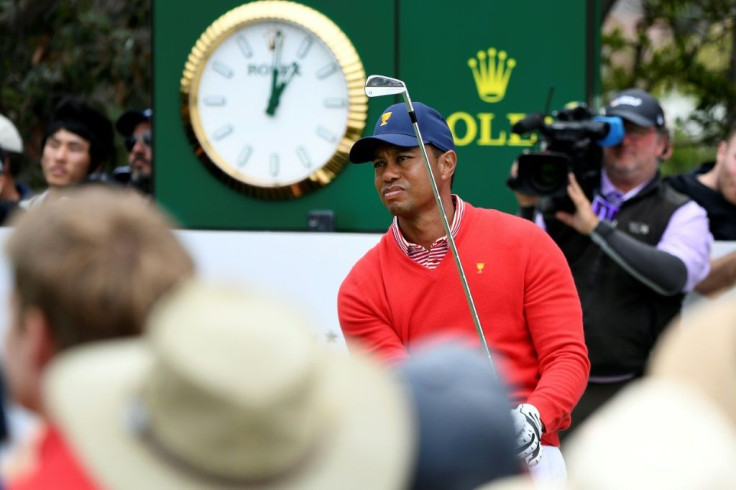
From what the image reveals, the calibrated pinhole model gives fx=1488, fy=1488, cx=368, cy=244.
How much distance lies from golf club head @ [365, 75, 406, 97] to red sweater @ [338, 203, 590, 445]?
0.43m

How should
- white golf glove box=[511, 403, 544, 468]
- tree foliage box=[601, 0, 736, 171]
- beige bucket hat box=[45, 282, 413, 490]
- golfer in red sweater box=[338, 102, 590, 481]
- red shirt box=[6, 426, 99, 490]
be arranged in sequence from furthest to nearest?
tree foliage box=[601, 0, 736, 171], golfer in red sweater box=[338, 102, 590, 481], white golf glove box=[511, 403, 544, 468], red shirt box=[6, 426, 99, 490], beige bucket hat box=[45, 282, 413, 490]

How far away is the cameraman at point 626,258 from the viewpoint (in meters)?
5.06

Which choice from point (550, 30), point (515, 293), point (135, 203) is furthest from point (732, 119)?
point (135, 203)

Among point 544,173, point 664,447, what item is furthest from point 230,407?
point 544,173

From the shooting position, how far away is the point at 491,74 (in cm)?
591

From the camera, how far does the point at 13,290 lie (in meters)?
2.00

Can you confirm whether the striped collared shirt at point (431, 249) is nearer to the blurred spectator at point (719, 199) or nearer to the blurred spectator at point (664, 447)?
the blurred spectator at point (719, 199)

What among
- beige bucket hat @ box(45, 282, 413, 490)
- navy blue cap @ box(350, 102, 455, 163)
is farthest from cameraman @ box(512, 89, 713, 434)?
beige bucket hat @ box(45, 282, 413, 490)

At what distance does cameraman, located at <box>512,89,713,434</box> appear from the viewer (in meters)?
5.06

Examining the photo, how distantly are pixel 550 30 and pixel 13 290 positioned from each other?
4.16 metres

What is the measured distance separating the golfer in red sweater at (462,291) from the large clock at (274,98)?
1.72 meters

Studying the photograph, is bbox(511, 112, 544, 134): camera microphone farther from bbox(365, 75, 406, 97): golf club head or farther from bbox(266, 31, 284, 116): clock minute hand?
bbox(365, 75, 406, 97): golf club head

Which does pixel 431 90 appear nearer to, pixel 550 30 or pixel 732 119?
pixel 550 30

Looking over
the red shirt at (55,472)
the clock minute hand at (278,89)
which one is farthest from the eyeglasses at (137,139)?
the red shirt at (55,472)
